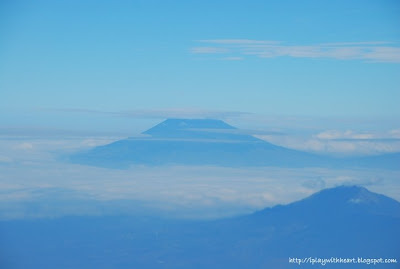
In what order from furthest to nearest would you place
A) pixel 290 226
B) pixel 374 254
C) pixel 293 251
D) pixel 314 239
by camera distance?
pixel 290 226
pixel 314 239
pixel 293 251
pixel 374 254

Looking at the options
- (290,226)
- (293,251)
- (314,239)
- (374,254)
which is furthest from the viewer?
(290,226)

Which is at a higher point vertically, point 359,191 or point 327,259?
→ point 359,191

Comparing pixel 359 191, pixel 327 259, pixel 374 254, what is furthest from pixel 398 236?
pixel 359 191

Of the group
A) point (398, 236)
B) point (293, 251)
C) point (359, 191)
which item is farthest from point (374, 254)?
point (359, 191)

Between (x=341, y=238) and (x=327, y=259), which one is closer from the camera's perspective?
(x=327, y=259)

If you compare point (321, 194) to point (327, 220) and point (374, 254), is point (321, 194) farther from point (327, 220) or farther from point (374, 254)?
point (374, 254)

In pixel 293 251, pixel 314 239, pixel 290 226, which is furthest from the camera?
pixel 290 226

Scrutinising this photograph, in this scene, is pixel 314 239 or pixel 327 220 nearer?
pixel 314 239

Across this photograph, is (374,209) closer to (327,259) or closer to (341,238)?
(341,238)

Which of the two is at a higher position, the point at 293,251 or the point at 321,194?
the point at 321,194
